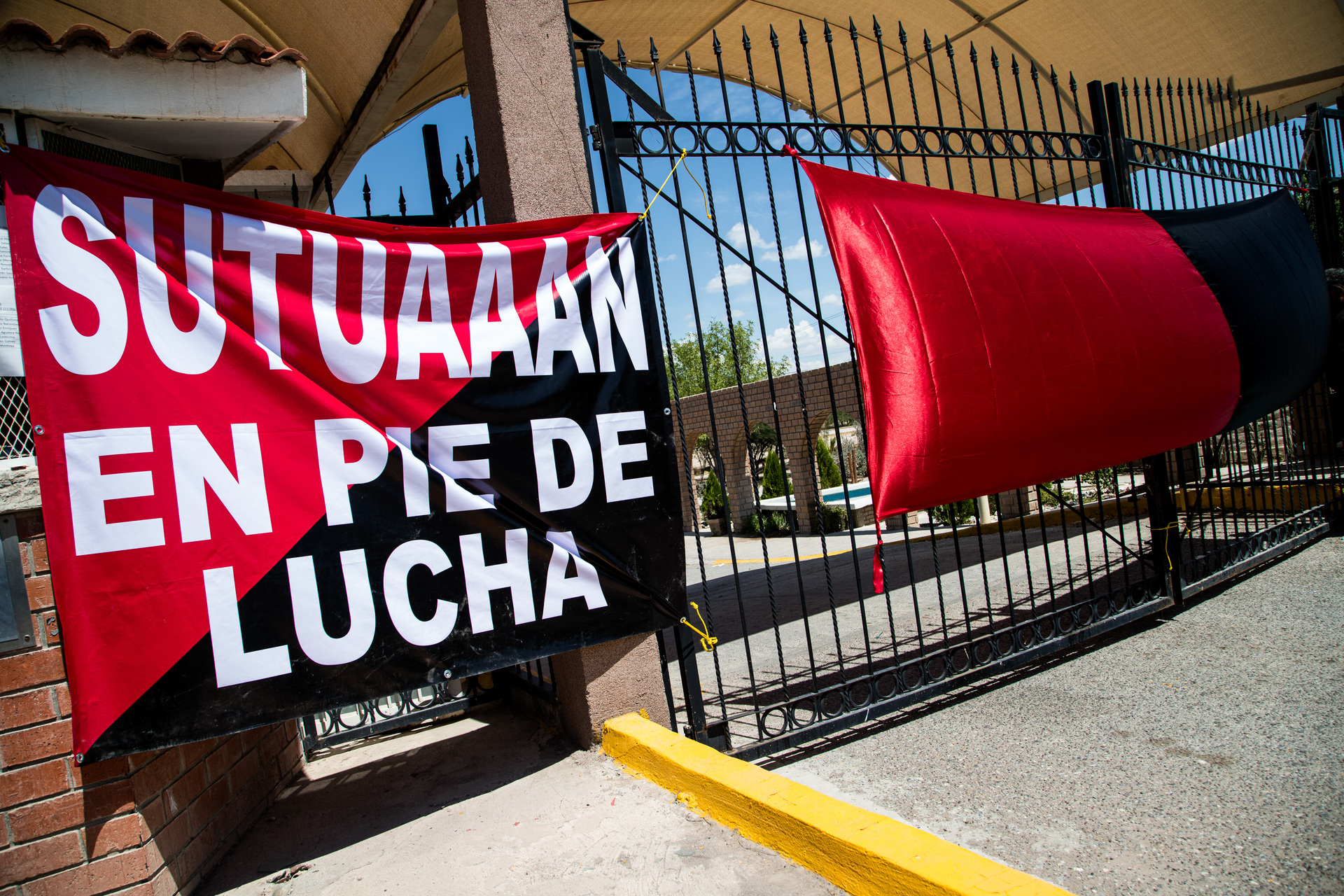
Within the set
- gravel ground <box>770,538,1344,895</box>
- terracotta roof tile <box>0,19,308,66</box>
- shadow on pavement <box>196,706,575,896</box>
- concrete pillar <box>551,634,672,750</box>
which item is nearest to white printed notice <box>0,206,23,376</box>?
terracotta roof tile <box>0,19,308,66</box>

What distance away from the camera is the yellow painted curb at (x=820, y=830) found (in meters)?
1.94

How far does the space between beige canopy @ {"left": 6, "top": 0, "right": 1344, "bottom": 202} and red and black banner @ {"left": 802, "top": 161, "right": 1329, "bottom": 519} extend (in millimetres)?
1235

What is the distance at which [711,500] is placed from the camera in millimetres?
20516

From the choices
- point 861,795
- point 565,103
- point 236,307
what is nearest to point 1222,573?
point 861,795

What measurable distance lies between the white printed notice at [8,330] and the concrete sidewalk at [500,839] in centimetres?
182

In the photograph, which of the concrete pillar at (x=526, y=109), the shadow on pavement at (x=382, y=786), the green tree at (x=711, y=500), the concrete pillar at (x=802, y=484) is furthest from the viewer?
the green tree at (x=711, y=500)

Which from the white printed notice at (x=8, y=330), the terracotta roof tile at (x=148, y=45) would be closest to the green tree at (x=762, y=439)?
the terracotta roof tile at (x=148, y=45)

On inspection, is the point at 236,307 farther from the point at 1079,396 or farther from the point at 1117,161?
the point at 1117,161

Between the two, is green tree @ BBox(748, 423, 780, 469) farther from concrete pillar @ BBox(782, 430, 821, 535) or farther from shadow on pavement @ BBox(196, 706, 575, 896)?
shadow on pavement @ BBox(196, 706, 575, 896)

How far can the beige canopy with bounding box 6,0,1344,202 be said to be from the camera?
437 centimetres

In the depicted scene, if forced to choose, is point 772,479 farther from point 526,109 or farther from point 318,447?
point 318,447

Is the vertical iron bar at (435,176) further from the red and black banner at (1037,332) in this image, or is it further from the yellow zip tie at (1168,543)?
the yellow zip tie at (1168,543)

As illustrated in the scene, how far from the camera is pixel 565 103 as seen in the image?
11.0 feet

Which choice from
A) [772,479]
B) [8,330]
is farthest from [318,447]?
→ [772,479]
